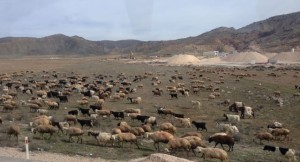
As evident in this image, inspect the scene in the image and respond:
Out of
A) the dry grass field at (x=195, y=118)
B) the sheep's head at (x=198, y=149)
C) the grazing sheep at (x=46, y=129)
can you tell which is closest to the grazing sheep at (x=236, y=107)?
the dry grass field at (x=195, y=118)

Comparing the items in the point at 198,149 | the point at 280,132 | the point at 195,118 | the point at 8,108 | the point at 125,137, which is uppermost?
the point at 125,137

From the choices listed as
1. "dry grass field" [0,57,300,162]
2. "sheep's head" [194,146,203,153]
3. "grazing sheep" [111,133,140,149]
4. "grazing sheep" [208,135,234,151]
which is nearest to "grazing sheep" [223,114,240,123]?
"dry grass field" [0,57,300,162]

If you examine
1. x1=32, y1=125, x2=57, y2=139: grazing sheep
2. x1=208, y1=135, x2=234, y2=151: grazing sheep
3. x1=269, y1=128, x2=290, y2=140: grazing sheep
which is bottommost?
x1=269, y1=128, x2=290, y2=140: grazing sheep

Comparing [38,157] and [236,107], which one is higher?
[38,157]

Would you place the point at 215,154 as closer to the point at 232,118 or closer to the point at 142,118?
the point at 142,118

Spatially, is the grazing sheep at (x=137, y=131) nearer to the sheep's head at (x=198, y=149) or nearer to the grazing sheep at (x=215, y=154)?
the sheep's head at (x=198, y=149)

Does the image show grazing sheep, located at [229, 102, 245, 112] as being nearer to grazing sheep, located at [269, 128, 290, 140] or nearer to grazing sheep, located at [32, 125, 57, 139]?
grazing sheep, located at [269, 128, 290, 140]

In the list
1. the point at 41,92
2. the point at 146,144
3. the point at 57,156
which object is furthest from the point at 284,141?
the point at 41,92

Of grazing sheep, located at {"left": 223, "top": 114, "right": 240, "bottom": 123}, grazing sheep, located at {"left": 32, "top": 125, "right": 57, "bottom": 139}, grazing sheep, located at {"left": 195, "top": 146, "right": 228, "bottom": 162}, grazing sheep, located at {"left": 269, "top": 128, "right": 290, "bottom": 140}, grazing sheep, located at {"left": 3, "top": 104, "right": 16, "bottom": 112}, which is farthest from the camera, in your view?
grazing sheep, located at {"left": 3, "top": 104, "right": 16, "bottom": 112}

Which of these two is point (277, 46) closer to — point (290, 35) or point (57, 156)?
point (290, 35)

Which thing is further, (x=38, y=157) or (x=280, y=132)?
(x=280, y=132)

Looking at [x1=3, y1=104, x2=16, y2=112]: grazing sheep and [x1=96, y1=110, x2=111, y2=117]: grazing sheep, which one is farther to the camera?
[x1=3, y1=104, x2=16, y2=112]: grazing sheep

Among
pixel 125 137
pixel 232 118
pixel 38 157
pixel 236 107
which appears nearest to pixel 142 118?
pixel 232 118

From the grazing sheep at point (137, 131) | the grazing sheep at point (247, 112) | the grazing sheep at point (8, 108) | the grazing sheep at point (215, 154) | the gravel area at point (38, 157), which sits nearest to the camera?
the gravel area at point (38, 157)
